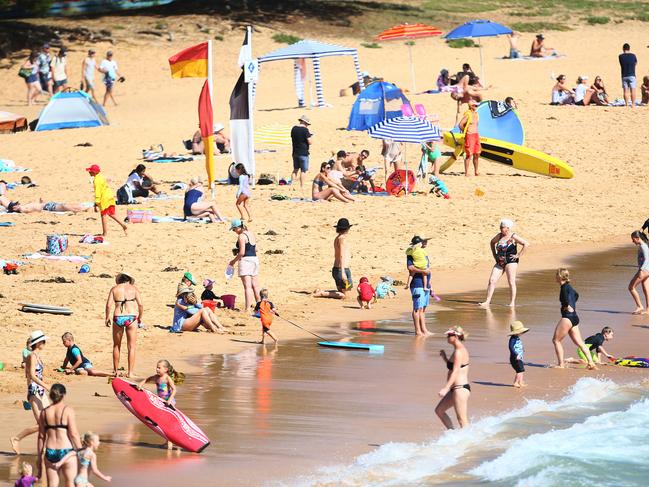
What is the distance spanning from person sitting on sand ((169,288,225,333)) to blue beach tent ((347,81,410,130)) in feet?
48.4

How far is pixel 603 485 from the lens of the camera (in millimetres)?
12648

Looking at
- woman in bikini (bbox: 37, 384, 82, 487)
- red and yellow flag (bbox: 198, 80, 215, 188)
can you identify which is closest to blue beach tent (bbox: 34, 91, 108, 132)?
red and yellow flag (bbox: 198, 80, 215, 188)

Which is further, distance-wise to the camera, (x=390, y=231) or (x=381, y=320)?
(x=390, y=231)

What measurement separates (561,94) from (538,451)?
74.8ft

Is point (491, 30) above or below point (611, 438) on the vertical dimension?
above

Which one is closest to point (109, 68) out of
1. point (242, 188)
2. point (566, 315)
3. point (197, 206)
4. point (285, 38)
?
point (285, 38)

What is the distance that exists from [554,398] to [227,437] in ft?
12.8

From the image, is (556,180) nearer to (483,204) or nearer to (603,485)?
(483,204)

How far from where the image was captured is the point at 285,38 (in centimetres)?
4434

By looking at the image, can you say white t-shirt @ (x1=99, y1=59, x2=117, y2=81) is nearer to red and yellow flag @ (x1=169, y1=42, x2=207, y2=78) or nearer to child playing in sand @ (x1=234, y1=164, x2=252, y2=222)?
red and yellow flag @ (x1=169, y1=42, x2=207, y2=78)

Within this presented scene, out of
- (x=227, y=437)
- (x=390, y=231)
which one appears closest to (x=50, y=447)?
(x=227, y=437)

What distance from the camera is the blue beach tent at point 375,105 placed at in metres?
30.9

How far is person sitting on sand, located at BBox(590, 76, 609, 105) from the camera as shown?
34312mm

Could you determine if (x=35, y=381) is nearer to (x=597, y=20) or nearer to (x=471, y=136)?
(x=471, y=136)
